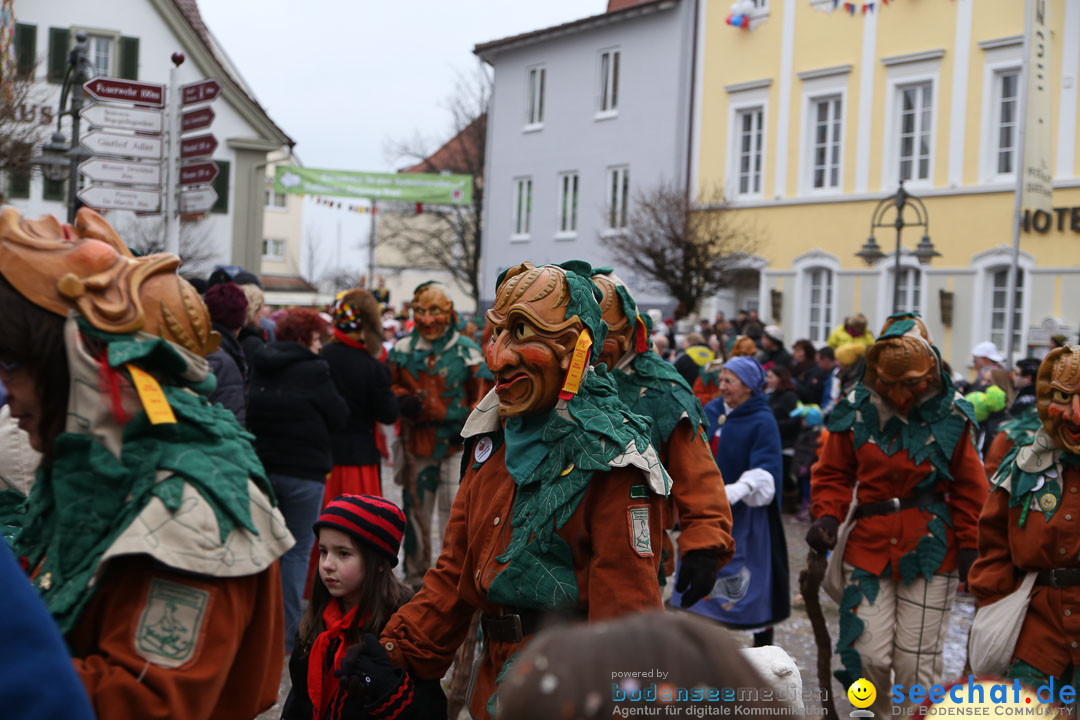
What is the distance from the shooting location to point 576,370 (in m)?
3.23

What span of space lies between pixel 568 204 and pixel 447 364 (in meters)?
23.4

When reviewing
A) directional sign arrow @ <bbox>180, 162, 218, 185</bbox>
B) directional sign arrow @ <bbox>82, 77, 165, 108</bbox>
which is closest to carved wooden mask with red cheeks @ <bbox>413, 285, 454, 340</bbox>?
directional sign arrow @ <bbox>180, 162, 218, 185</bbox>

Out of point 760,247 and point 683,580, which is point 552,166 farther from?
point 683,580

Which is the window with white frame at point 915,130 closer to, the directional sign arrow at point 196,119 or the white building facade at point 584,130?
the white building facade at point 584,130

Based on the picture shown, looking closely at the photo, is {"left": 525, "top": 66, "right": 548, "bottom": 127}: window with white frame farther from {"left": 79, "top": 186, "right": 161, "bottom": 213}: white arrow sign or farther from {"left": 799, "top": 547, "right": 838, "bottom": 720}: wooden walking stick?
{"left": 799, "top": 547, "right": 838, "bottom": 720}: wooden walking stick

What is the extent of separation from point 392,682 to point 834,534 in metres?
3.22

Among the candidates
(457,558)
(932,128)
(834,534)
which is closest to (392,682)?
(457,558)

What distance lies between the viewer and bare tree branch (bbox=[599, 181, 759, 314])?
22547 millimetres

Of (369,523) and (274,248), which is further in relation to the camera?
(274,248)

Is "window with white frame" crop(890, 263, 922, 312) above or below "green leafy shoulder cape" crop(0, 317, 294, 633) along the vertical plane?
above

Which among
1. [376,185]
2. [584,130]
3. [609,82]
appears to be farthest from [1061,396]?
[376,185]

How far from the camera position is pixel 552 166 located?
31.9 metres

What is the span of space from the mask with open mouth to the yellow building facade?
12803mm

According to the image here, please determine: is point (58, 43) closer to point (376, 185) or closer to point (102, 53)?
point (102, 53)
